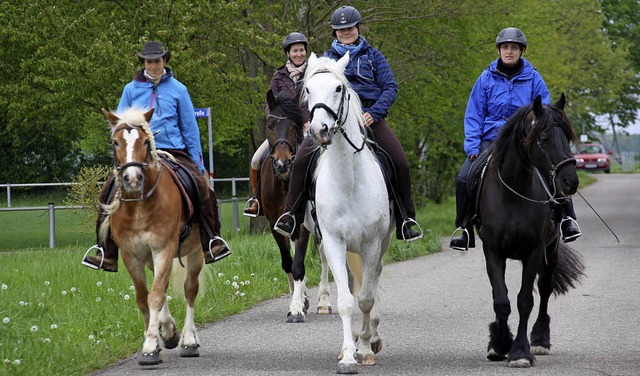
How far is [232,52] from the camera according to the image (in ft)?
87.5

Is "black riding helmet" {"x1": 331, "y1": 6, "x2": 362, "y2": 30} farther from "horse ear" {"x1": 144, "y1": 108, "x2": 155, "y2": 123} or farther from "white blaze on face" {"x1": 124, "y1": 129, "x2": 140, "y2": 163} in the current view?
"white blaze on face" {"x1": 124, "y1": 129, "x2": 140, "y2": 163}

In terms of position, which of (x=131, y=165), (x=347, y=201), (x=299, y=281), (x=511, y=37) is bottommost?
(x=299, y=281)

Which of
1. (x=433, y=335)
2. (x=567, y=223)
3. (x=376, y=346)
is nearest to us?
(x=376, y=346)

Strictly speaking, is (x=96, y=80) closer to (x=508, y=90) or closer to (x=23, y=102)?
(x=23, y=102)

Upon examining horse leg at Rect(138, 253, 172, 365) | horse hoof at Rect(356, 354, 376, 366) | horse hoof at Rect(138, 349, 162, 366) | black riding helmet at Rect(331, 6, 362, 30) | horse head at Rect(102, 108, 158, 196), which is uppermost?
black riding helmet at Rect(331, 6, 362, 30)

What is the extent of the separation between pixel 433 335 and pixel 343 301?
199cm

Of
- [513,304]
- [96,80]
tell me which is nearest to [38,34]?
[96,80]

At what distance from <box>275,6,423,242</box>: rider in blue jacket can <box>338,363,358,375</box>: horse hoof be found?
1444 millimetres

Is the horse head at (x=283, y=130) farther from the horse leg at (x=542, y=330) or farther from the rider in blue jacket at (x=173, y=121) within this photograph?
the horse leg at (x=542, y=330)

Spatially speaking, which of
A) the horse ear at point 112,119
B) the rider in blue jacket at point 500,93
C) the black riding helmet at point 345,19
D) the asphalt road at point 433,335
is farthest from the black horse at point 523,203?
the horse ear at point 112,119

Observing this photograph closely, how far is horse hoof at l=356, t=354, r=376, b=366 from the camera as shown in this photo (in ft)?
29.9

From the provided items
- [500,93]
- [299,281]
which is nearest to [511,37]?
[500,93]

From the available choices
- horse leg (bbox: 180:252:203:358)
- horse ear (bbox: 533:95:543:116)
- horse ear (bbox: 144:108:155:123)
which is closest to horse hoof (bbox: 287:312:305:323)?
horse leg (bbox: 180:252:203:358)

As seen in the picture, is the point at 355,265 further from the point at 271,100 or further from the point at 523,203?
the point at 271,100
